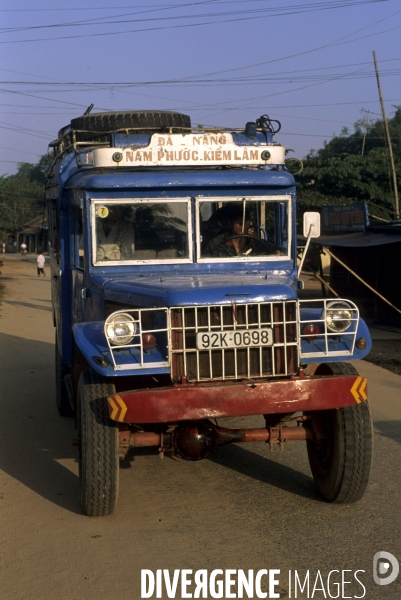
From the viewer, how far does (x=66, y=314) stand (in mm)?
7199

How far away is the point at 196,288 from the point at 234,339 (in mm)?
413

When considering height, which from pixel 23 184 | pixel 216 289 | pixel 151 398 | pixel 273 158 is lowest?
pixel 151 398

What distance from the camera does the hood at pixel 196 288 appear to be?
4727 millimetres

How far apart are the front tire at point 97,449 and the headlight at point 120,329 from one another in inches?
13.9

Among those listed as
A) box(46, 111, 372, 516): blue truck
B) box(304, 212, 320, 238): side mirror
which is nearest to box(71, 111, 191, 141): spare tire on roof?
box(46, 111, 372, 516): blue truck

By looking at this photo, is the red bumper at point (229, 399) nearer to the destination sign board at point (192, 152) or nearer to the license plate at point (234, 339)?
the license plate at point (234, 339)

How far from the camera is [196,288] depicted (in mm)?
4848

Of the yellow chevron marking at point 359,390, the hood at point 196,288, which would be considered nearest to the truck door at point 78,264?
the hood at point 196,288

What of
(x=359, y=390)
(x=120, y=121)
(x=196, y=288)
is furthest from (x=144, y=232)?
(x=120, y=121)

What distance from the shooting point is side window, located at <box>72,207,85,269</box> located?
606cm

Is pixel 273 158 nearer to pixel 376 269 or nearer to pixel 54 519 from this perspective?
pixel 54 519

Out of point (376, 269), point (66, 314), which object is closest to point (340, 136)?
point (376, 269)

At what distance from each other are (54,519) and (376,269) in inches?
572

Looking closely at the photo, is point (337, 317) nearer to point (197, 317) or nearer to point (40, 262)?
point (197, 317)
